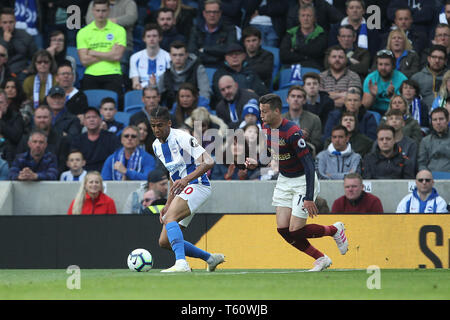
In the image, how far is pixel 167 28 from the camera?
685 inches

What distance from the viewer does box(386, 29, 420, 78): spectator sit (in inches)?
647

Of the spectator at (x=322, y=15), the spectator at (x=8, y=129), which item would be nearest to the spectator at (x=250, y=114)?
the spectator at (x=322, y=15)

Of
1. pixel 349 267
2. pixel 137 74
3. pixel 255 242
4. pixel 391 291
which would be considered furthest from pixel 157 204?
pixel 391 291

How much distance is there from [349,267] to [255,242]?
1.36 meters

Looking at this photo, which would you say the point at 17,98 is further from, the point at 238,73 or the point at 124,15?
the point at 238,73

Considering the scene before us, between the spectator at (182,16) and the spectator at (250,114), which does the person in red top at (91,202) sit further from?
the spectator at (182,16)

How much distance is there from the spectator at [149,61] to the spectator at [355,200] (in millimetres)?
4933

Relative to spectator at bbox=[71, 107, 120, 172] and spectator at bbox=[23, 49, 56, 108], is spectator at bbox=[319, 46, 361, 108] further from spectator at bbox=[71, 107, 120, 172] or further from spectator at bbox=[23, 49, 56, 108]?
spectator at bbox=[23, 49, 56, 108]

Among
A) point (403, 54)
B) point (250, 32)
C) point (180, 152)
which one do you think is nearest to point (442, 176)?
point (403, 54)

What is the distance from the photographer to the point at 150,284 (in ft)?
27.8

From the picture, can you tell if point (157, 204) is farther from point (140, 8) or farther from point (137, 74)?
point (140, 8)

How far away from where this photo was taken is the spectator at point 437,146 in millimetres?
14008

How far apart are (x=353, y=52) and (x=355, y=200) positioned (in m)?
4.68

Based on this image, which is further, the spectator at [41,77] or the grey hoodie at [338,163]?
the spectator at [41,77]
